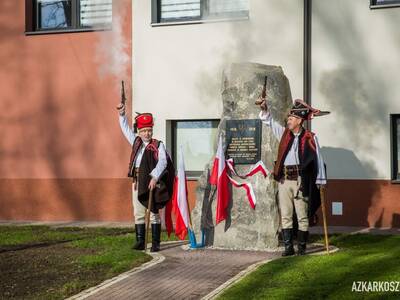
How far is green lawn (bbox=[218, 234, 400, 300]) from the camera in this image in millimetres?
8383

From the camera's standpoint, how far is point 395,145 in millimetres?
16953

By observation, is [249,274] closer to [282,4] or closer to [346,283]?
[346,283]

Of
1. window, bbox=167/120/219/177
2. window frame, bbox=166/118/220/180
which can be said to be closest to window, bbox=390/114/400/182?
window, bbox=167/120/219/177

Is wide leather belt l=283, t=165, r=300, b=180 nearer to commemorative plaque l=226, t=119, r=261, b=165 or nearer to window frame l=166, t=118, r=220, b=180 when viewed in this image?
commemorative plaque l=226, t=119, r=261, b=165

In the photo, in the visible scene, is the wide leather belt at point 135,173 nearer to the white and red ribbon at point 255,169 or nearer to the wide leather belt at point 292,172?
the white and red ribbon at point 255,169

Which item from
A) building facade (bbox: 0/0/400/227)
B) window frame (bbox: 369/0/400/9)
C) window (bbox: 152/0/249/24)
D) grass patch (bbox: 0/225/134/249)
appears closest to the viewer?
grass patch (bbox: 0/225/134/249)

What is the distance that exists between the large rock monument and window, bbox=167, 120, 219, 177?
5.39m

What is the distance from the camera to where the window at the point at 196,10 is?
18109 millimetres

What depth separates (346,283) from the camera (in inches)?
348

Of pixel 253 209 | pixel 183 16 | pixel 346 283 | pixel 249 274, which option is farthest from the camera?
pixel 183 16

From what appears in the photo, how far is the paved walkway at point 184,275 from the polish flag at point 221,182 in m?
0.56

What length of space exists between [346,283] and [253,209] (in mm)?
3505

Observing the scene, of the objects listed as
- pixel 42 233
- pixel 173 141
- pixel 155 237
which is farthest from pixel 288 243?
pixel 173 141

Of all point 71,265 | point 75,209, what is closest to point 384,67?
point 75,209
